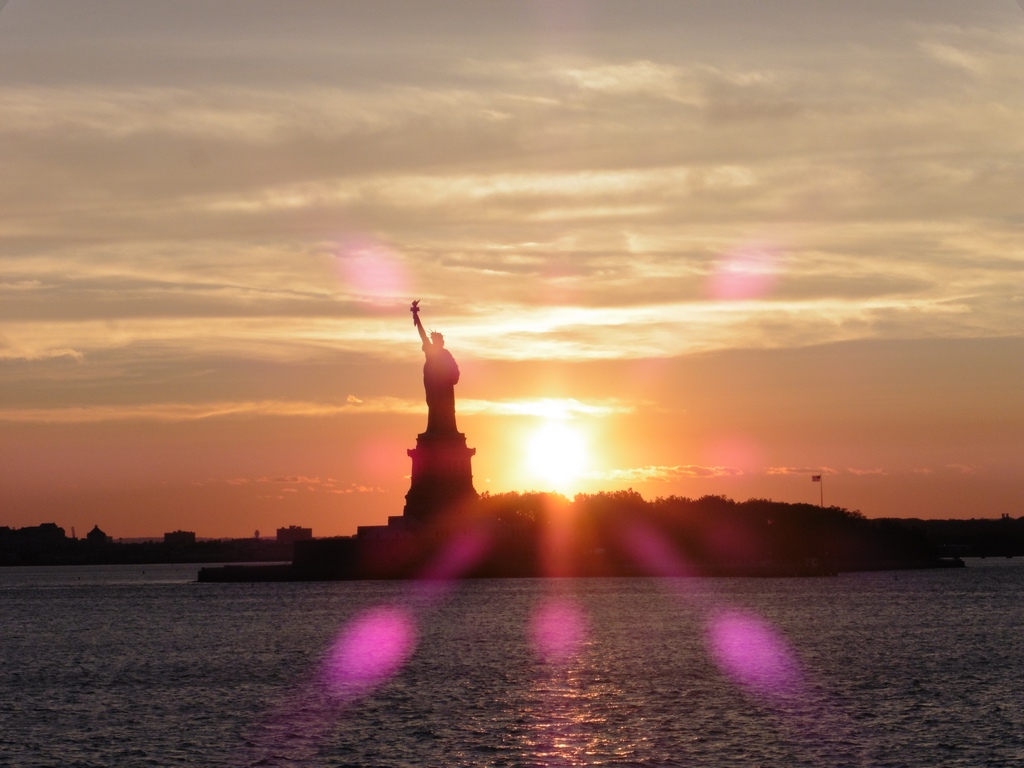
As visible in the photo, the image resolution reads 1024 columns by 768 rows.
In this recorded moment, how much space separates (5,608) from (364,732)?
73040 mm

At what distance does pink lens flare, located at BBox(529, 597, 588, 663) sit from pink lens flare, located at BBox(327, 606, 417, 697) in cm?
483

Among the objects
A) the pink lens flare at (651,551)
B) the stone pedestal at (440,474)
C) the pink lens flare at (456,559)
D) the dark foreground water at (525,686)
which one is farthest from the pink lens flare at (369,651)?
the pink lens flare at (651,551)

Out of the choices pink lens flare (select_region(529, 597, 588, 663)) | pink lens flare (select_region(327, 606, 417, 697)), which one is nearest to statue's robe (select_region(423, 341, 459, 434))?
pink lens flare (select_region(529, 597, 588, 663))

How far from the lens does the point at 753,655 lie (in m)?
52.8

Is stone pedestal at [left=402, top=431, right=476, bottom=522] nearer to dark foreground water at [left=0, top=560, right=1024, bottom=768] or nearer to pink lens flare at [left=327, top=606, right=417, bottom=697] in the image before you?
dark foreground water at [left=0, top=560, right=1024, bottom=768]

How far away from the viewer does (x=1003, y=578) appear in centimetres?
12988

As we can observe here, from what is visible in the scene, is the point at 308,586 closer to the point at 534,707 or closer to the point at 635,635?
the point at 635,635

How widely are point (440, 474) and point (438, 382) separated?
660 cm

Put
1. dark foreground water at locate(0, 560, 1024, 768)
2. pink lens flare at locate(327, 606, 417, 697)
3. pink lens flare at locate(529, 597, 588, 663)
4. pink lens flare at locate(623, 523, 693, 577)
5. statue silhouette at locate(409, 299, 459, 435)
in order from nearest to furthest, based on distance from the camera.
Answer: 1. dark foreground water at locate(0, 560, 1024, 768)
2. pink lens flare at locate(327, 606, 417, 697)
3. pink lens flare at locate(529, 597, 588, 663)
4. statue silhouette at locate(409, 299, 459, 435)
5. pink lens flare at locate(623, 523, 693, 577)

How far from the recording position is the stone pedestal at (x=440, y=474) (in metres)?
109

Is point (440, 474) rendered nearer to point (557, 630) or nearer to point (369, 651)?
point (557, 630)

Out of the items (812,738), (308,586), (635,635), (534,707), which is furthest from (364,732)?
(308,586)

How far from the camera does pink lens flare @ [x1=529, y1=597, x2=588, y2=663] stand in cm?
5505

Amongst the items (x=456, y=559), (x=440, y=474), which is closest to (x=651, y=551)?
(x=456, y=559)
